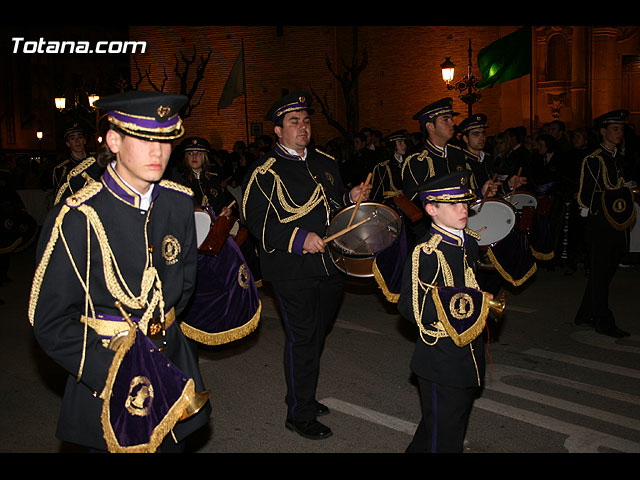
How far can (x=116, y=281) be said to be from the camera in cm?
269

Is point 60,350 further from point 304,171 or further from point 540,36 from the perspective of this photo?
point 540,36

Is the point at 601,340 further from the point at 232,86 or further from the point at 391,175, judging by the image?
the point at 232,86

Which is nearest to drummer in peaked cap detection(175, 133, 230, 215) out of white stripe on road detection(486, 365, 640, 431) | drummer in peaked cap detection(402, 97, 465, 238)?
drummer in peaked cap detection(402, 97, 465, 238)

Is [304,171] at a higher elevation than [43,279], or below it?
higher

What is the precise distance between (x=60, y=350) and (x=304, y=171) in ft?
8.65

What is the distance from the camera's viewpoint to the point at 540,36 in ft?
84.8

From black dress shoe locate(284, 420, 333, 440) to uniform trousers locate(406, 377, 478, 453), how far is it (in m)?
1.22

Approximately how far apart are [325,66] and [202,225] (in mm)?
24339

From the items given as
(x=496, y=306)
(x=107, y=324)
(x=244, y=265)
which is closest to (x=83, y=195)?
(x=107, y=324)

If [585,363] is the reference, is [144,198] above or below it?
above

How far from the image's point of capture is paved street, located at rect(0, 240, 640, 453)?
184 inches

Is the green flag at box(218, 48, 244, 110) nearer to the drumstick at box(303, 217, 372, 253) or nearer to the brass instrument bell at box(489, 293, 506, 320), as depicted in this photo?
the drumstick at box(303, 217, 372, 253)

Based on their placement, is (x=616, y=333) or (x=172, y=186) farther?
(x=616, y=333)

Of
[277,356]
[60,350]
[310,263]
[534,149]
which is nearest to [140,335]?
[60,350]
